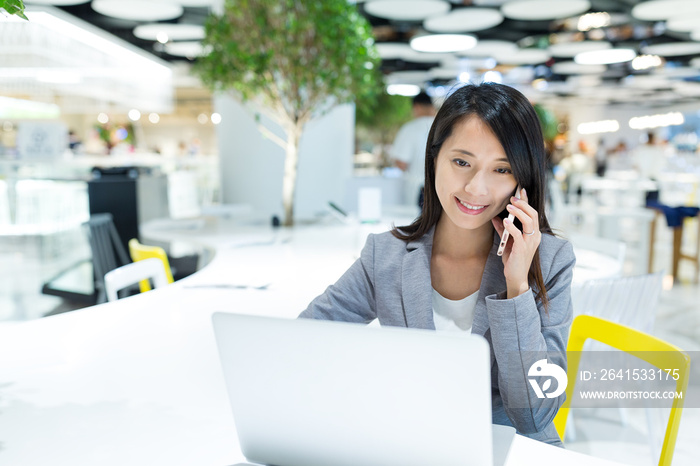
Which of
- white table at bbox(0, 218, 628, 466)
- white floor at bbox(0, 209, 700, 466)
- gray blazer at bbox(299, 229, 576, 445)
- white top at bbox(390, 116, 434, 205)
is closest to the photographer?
white table at bbox(0, 218, 628, 466)

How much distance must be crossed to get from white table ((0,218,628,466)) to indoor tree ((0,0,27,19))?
2.39ft

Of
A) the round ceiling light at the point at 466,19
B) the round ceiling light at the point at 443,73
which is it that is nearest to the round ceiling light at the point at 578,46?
the round ceiling light at the point at 466,19

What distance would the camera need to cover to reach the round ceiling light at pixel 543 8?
6.28 m

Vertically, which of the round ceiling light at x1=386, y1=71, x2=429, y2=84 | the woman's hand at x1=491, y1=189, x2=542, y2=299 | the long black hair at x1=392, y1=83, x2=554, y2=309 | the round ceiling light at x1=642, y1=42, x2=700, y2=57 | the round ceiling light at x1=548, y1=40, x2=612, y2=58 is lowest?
the woman's hand at x1=491, y1=189, x2=542, y2=299

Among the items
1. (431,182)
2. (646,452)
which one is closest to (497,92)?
(431,182)

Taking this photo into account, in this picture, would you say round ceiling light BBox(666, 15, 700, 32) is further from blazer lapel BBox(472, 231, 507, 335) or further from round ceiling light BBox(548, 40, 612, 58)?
blazer lapel BBox(472, 231, 507, 335)

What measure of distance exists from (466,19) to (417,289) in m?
6.12

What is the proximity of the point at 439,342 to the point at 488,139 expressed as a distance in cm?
65

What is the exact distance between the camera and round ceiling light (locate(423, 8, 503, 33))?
634 centimetres

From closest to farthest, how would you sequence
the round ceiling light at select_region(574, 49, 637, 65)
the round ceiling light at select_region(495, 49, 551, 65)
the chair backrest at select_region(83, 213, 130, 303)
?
the chair backrest at select_region(83, 213, 130, 303), the round ceiling light at select_region(574, 49, 637, 65), the round ceiling light at select_region(495, 49, 551, 65)

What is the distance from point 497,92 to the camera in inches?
45.0

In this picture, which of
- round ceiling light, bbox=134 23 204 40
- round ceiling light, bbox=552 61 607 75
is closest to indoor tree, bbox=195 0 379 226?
round ceiling light, bbox=134 23 204 40

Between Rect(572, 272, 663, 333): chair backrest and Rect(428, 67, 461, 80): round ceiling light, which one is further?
Rect(428, 67, 461, 80): round ceiling light

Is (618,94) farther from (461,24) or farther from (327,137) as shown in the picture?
(327,137)
